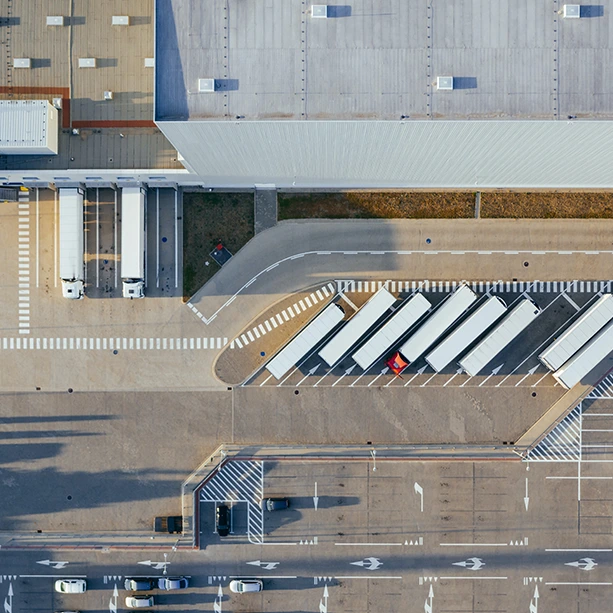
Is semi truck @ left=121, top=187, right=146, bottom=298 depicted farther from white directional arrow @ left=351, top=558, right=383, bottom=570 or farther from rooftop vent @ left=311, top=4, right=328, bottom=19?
white directional arrow @ left=351, top=558, right=383, bottom=570

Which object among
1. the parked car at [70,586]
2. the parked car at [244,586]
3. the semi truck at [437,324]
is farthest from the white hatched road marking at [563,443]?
the parked car at [70,586]

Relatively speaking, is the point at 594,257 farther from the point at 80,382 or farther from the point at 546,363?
the point at 80,382

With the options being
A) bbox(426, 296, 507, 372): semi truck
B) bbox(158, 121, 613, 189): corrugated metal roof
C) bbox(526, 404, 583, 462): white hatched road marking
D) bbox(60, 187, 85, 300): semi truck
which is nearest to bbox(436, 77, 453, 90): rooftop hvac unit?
bbox(158, 121, 613, 189): corrugated metal roof

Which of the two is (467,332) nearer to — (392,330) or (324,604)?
(392,330)

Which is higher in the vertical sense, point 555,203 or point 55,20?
point 55,20

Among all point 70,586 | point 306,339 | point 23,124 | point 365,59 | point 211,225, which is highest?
point 365,59

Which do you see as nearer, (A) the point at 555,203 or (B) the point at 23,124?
(B) the point at 23,124

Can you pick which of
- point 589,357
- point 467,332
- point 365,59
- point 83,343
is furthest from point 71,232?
point 589,357
